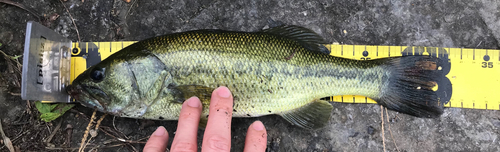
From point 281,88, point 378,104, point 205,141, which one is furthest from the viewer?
point 378,104

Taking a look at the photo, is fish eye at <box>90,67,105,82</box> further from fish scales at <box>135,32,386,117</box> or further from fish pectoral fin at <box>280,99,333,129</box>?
fish pectoral fin at <box>280,99,333,129</box>

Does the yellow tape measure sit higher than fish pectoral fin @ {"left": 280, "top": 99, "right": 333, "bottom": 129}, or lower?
higher

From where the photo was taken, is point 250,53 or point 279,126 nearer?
point 250,53

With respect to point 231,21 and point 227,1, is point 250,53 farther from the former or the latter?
point 227,1

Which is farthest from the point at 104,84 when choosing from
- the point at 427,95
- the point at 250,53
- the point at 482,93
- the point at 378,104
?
the point at 482,93

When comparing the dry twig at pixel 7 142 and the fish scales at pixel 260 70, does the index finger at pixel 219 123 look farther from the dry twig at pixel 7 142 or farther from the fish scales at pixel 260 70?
the dry twig at pixel 7 142

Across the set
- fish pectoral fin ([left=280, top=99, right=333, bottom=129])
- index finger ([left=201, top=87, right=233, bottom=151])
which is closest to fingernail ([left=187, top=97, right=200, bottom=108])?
index finger ([left=201, top=87, right=233, bottom=151])

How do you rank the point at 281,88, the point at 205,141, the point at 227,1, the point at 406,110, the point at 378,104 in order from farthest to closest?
1. the point at 227,1
2. the point at 378,104
3. the point at 406,110
4. the point at 281,88
5. the point at 205,141
